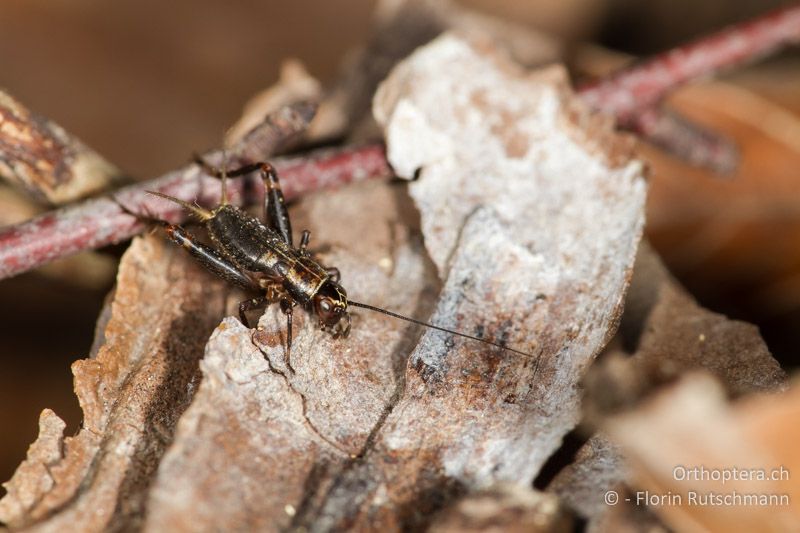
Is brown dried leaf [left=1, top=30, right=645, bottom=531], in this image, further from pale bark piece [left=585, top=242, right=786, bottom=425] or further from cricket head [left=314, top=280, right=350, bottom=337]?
pale bark piece [left=585, top=242, right=786, bottom=425]

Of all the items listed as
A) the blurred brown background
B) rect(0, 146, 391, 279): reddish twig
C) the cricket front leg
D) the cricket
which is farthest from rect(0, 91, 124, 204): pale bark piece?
the blurred brown background

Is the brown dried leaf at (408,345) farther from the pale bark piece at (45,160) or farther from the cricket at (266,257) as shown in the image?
the pale bark piece at (45,160)

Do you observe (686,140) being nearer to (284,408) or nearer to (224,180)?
(224,180)

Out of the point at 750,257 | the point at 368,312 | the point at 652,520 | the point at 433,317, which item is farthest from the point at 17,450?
the point at 750,257

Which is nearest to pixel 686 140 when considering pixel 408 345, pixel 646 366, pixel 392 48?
pixel 392 48

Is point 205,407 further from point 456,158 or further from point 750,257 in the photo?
point 750,257
